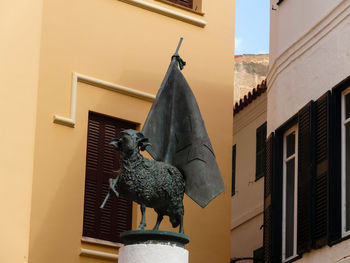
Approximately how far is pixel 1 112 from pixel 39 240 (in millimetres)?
2097

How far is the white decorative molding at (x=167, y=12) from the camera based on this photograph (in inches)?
861

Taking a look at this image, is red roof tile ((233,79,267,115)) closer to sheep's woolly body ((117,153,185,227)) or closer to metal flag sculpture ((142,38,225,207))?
metal flag sculpture ((142,38,225,207))

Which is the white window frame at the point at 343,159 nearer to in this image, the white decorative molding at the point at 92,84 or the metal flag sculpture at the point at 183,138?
the metal flag sculpture at the point at 183,138

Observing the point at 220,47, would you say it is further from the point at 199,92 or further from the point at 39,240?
the point at 39,240

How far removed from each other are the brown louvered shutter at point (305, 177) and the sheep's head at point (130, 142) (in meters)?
4.26

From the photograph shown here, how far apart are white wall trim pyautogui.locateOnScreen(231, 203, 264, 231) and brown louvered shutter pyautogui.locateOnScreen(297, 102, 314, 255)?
5757 millimetres

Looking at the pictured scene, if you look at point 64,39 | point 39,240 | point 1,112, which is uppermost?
point 64,39

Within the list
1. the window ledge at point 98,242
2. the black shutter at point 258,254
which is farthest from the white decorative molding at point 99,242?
the black shutter at point 258,254

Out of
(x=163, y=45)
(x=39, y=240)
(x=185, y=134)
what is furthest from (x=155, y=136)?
(x=163, y=45)

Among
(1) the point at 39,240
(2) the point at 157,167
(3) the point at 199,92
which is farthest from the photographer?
(3) the point at 199,92

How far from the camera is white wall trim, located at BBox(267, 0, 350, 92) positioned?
779 inches

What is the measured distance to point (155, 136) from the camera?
56.5ft

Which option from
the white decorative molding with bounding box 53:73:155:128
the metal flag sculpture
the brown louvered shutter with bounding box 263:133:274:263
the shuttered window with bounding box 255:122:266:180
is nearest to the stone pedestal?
the metal flag sculpture

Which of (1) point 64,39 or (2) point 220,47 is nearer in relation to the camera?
(1) point 64,39
